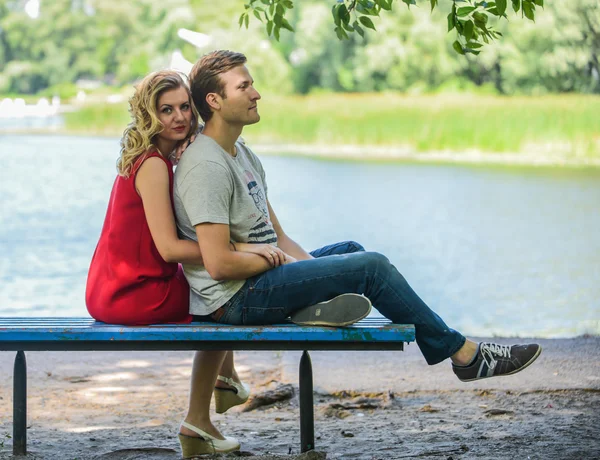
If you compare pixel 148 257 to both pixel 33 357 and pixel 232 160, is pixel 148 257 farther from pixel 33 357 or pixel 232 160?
pixel 33 357

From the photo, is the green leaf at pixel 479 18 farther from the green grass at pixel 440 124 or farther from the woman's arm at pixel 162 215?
the green grass at pixel 440 124

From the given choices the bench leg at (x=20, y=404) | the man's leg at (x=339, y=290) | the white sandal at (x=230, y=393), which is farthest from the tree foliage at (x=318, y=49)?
the bench leg at (x=20, y=404)

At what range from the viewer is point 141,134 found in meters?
3.54

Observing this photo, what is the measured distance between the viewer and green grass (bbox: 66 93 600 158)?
1062 inches


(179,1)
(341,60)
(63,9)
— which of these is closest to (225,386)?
(341,60)

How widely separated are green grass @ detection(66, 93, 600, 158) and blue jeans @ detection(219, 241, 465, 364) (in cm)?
2320

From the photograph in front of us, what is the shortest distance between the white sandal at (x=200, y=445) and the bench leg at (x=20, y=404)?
1.92 ft

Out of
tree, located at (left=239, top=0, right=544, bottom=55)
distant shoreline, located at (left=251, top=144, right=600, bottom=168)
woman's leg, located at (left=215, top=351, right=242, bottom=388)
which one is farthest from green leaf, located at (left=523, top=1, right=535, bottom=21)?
distant shoreline, located at (left=251, top=144, right=600, bottom=168)

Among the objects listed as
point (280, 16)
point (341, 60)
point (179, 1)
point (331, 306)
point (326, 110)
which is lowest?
point (331, 306)

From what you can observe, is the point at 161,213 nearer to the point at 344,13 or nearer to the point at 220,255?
the point at 220,255

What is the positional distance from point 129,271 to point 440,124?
84.9ft

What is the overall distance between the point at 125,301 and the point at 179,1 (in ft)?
167

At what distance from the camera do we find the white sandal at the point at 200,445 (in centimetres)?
377

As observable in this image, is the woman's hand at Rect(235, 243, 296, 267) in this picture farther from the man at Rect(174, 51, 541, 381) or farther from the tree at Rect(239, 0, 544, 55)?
the tree at Rect(239, 0, 544, 55)
